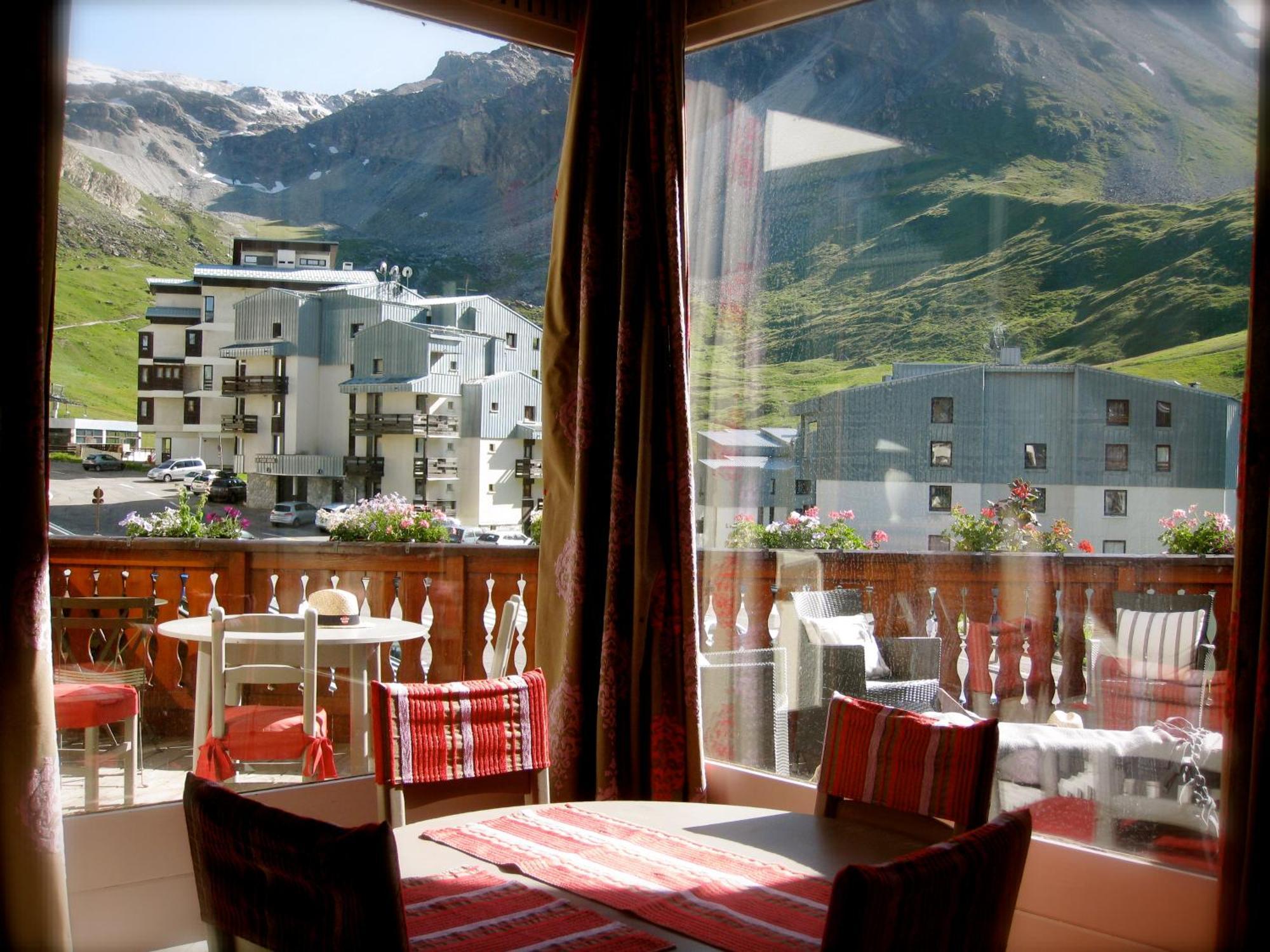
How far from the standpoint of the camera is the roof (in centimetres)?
343

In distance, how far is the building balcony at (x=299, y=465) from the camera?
3.44 meters

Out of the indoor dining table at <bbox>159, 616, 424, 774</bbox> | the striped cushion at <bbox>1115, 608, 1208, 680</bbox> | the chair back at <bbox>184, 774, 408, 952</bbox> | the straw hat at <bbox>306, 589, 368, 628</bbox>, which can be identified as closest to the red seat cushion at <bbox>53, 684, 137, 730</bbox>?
the indoor dining table at <bbox>159, 616, 424, 774</bbox>

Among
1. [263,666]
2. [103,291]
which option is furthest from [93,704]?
[103,291]

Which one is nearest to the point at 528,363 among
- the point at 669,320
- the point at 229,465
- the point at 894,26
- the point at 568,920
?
the point at 669,320

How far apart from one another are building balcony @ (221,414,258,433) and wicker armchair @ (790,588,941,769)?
70.1 inches

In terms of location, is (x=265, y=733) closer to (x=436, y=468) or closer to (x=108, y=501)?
(x=108, y=501)

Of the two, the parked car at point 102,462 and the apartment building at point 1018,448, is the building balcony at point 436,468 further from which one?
the apartment building at point 1018,448

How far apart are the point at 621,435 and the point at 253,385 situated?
117 centimetres

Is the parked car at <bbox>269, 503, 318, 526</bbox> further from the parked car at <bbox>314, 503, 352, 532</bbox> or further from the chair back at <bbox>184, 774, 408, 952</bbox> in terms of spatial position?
the chair back at <bbox>184, 774, 408, 952</bbox>

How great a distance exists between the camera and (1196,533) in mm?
2576

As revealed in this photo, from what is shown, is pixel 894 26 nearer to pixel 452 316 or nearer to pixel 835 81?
pixel 835 81

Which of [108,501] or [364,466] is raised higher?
[364,466]

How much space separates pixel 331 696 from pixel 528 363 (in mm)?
1284

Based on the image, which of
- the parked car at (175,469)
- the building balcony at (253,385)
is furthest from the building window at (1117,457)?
the parked car at (175,469)
